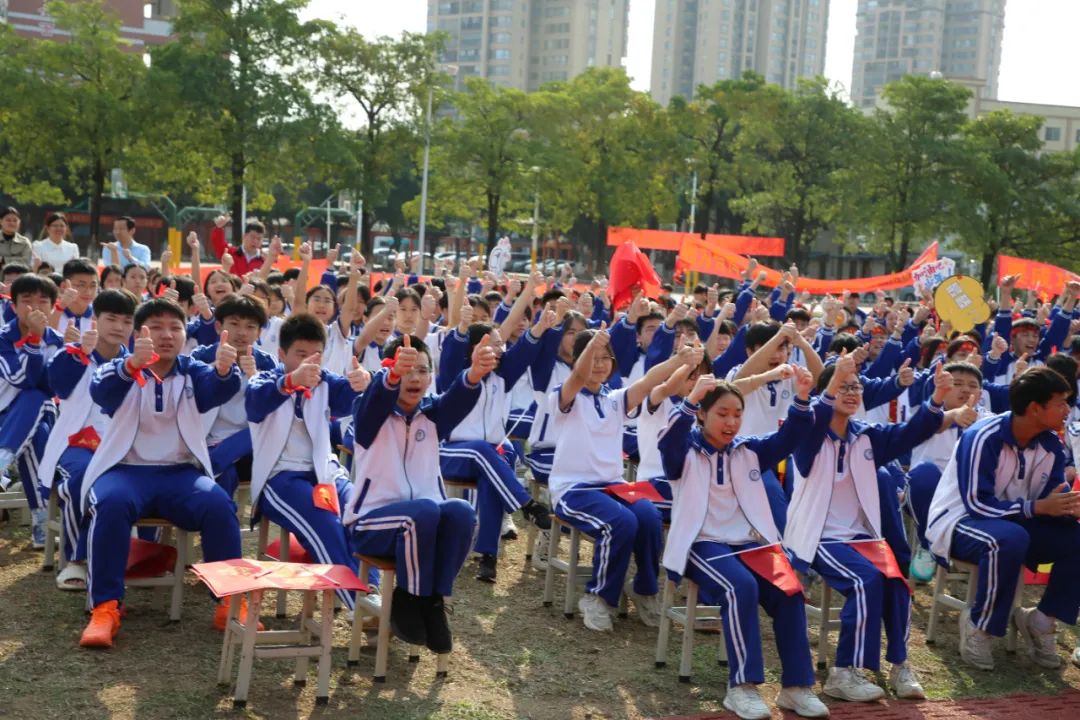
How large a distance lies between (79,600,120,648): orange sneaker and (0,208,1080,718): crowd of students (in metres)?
0.01

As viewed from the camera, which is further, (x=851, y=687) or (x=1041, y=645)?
(x=1041, y=645)

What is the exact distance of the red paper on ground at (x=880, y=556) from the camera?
245 inches

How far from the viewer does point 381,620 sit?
5777 millimetres

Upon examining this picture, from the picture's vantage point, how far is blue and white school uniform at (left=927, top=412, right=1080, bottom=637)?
6773 millimetres

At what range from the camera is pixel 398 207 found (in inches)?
2534

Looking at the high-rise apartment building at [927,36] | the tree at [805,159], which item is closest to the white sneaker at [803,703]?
the tree at [805,159]

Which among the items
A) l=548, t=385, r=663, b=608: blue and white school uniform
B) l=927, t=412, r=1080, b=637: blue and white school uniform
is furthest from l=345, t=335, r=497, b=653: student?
l=927, t=412, r=1080, b=637: blue and white school uniform

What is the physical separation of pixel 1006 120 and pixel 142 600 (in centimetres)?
3894

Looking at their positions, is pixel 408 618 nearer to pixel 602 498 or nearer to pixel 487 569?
pixel 602 498

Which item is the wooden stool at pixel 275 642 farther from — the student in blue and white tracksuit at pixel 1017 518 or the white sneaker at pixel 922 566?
the white sneaker at pixel 922 566

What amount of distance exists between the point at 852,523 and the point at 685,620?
3.69ft

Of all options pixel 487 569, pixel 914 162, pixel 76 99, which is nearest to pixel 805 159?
pixel 914 162

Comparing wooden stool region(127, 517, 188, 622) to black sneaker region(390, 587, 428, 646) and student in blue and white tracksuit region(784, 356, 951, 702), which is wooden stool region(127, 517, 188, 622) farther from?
student in blue and white tracksuit region(784, 356, 951, 702)

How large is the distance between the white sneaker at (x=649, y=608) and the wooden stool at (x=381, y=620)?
149 centimetres
